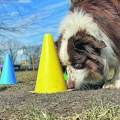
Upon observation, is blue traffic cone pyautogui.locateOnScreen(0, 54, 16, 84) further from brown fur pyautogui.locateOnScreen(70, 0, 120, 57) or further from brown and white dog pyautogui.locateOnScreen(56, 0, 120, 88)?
brown fur pyautogui.locateOnScreen(70, 0, 120, 57)

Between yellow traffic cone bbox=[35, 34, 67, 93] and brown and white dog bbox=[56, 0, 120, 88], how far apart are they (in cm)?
23

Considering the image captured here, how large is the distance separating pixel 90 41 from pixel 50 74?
118 centimetres

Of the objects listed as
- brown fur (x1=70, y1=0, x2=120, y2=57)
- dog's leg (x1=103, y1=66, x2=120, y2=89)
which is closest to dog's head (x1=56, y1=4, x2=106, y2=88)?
brown fur (x1=70, y1=0, x2=120, y2=57)

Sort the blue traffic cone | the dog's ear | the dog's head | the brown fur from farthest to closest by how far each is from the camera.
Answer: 1. the blue traffic cone
2. the brown fur
3. the dog's head
4. the dog's ear

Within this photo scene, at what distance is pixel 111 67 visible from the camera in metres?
7.41

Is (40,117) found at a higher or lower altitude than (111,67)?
higher

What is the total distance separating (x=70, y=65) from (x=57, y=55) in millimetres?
571

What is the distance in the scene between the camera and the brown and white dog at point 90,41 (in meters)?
6.85

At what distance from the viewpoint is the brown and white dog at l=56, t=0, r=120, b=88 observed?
22.5 feet

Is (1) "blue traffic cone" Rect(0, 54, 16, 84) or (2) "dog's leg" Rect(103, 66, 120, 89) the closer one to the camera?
(2) "dog's leg" Rect(103, 66, 120, 89)

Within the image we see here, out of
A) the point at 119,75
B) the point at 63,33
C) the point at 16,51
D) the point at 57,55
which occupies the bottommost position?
the point at 16,51

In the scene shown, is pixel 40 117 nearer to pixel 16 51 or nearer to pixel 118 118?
pixel 118 118

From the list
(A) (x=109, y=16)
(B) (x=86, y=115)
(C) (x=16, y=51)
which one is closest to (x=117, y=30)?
(A) (x=109, y=16)

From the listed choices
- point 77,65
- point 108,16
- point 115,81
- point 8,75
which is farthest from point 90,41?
point 8,75
